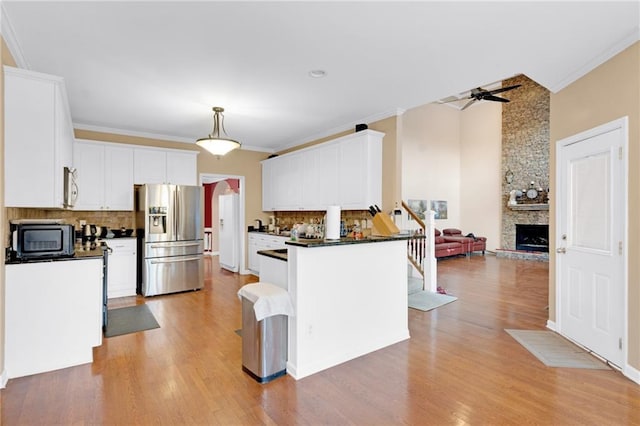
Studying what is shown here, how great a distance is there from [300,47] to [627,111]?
281 cm

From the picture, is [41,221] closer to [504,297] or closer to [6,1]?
[6,1]

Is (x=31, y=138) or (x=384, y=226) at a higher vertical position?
(x=31, y=138)

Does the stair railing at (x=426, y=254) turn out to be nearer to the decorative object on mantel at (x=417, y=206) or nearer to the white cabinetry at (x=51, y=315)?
the decorative object on mantel at (x=417, y=206)

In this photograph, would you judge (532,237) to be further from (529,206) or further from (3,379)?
(3,379)

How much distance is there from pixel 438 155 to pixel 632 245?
27.2 feet

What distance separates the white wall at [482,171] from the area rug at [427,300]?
6.04 meters

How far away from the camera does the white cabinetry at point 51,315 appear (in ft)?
8.95

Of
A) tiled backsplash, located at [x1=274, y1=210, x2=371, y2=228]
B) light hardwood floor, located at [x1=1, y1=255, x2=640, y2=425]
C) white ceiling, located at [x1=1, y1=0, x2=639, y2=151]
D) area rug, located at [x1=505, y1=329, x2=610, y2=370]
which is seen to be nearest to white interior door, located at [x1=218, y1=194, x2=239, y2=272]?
tiled backsplash, located at [x1=274, y1=210, x2=371, y2=228]

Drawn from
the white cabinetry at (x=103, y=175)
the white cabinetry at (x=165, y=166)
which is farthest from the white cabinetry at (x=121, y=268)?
the white cabinetry at (x=165, y=166)

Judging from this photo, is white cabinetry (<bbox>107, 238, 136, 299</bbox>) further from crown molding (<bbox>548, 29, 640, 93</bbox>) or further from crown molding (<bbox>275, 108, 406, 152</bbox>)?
crown molding (<bbox>548, 29, 640, 93</bbox>)

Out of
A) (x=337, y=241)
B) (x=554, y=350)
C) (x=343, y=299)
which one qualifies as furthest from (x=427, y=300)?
(x=337, y=241)

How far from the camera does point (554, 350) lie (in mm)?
3186

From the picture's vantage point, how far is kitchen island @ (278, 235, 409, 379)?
276cm

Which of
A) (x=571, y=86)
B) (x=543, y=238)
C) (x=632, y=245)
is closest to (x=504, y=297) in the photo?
(x=632, y=245)
